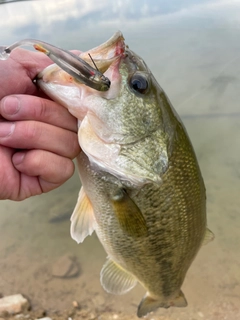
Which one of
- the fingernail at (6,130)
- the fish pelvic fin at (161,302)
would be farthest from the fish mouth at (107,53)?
the fish pelvic fin at (161,302)

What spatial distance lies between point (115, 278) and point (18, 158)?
2.81 ft

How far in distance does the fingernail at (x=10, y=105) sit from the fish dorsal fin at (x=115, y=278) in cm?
93

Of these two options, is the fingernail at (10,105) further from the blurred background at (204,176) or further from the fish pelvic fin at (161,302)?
the blurred background at (204,176)

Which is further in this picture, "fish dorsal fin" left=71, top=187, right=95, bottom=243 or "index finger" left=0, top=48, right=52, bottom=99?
"fish dorsal fin" left=71, top=187, right=95, bottom=243

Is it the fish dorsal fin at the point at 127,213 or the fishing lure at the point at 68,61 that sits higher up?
the fishing lure at the point at 68,61

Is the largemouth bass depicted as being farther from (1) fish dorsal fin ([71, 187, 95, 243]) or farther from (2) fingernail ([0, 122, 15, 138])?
(2) fingernail ([0, 122, 15, 138])

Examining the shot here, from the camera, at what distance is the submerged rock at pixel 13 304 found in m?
2.55

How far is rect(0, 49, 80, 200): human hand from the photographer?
104 cm

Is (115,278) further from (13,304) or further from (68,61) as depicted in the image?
(13,304)

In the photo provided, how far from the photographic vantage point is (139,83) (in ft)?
3.51

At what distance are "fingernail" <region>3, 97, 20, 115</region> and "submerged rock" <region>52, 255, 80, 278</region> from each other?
230 cm

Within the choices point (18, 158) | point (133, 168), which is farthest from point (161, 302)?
point (18, 158)

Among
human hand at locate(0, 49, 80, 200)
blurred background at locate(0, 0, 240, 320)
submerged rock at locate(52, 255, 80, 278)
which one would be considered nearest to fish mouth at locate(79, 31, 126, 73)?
human hand at locate(0, 49, 80, 200)

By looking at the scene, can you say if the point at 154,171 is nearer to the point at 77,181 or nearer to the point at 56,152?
the point at 56,152
